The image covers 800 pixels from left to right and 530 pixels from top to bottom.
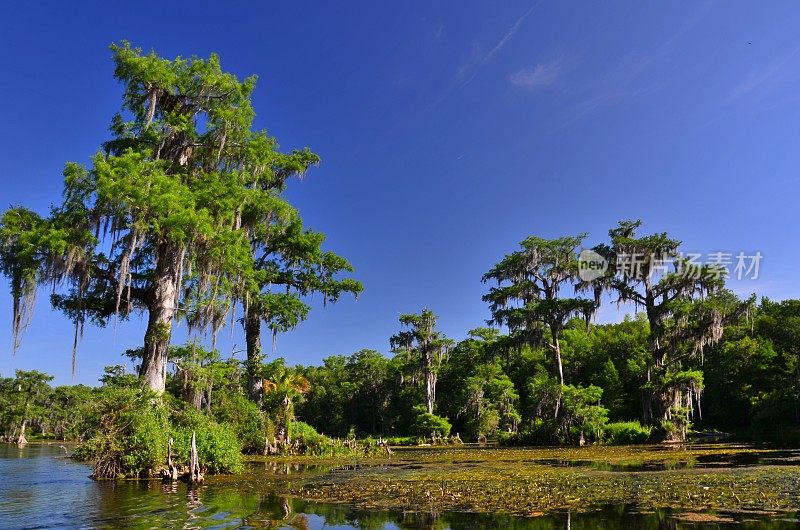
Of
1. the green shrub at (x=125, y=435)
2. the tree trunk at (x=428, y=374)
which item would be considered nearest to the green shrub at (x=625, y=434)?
the tree trunk at (x=428, y=374)

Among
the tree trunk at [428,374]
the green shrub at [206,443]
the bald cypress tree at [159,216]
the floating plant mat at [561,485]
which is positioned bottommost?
the floating plant mat at [561,485]

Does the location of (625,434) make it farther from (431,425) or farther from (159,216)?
(159,216)

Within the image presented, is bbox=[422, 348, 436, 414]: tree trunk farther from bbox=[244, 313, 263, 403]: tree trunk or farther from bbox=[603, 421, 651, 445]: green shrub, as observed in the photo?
bbox=[244, 313, 263, 403]: tree trunk

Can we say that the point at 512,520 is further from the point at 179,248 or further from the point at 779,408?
the point at 779,408

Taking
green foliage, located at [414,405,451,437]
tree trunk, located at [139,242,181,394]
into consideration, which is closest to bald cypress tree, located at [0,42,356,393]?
tree trunk, located at [139,242,181,394]

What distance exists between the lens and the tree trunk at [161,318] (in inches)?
743

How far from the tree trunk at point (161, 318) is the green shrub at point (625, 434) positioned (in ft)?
82.3

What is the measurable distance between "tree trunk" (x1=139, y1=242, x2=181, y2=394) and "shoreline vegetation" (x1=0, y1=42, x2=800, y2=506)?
0.23 ft

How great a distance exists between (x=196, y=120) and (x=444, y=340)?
36.0 m

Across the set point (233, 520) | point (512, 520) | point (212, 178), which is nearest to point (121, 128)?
point (212, 178)

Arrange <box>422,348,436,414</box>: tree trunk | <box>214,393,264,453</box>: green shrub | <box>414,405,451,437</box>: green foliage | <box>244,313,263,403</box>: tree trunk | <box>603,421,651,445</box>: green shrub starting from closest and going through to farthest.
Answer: <box>214,393,264,453</box>: green shrub < <box>244,313,263,403</box>: tree trunk < <box>603,421,651,445</box>: green shrub < <box>414,405,451,437</box>: green foliage < <box>422,348,436,414</box>: tree trunk

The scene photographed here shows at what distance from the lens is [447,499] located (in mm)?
11062

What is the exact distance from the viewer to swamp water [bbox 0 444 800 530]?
341 inches

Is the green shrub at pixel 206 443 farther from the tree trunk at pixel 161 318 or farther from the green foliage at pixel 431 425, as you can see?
the green foliage at pixel 431 425
